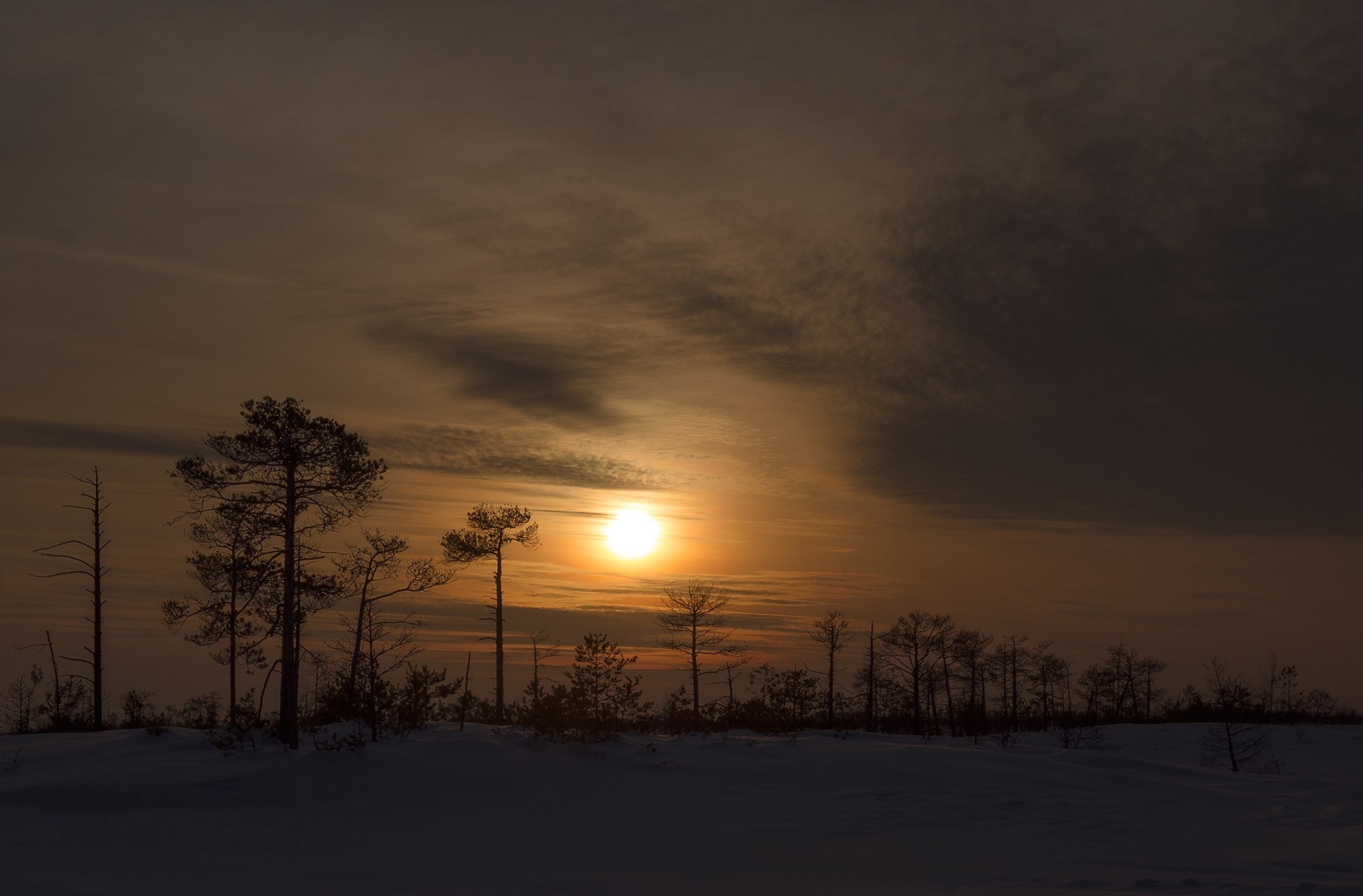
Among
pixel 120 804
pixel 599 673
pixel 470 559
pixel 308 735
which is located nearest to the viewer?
pixel 120 804

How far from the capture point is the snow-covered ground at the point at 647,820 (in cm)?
1270

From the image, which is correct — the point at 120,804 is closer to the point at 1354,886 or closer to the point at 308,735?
the point at 308,735

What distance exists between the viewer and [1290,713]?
64.1 metres

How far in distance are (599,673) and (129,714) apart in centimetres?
2975

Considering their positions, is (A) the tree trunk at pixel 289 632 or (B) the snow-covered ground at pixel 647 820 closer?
(B) the snow-covered ground at pixel 647 820

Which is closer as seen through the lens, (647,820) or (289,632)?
(647,820)

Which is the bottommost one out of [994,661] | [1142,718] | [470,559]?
[1142,718]

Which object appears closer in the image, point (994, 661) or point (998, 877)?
point (998, 877)

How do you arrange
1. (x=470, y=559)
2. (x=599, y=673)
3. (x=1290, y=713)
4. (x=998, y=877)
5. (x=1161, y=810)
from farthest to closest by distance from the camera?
(x=1290, y=713) < (x=470, y=559) < (x=599, y=673) < (x=1161, y=810) < (x=998, y=877)

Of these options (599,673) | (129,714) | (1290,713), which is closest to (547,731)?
(599,673)

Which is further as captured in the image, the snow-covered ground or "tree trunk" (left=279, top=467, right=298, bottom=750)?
"tree trunk" (left=279, top=467, right=298, bottom=750)

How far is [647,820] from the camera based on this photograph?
61.0 feet

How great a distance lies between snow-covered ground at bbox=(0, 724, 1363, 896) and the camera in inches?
500

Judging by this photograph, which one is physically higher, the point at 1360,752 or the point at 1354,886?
the point at 1354,886
